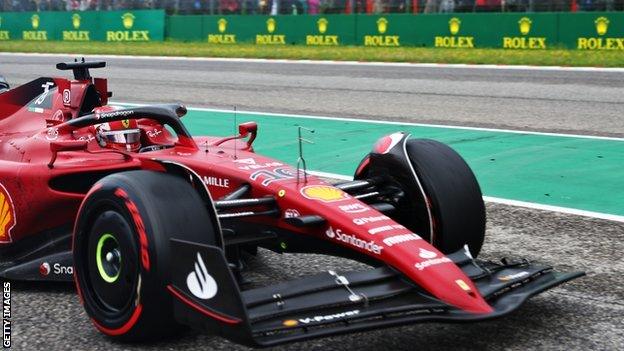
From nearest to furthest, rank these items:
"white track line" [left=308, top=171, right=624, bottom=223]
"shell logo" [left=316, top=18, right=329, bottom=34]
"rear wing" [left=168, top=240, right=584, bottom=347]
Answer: "rear wing" [left=168, top=240, right=584, bottom=347], "white track line" [left=308, top=171, right=624, bottom=223], "shell logo" [left=316, top=18, right=329, bottom=34]

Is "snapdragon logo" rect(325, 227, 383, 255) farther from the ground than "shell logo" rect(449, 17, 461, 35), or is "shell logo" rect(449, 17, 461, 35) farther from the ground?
"shell logo" rect(449, 17, 461, 35)

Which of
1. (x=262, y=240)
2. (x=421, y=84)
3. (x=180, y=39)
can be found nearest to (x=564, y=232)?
(x=262, y=240)

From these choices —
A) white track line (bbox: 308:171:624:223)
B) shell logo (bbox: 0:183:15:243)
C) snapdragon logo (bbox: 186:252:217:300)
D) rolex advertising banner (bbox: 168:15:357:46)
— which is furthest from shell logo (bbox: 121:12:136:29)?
snapdragon logo (bbox: 186:252:217:300)

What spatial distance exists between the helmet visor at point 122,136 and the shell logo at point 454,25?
1743 cm

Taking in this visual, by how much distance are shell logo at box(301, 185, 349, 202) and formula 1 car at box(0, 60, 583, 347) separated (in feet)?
0.04

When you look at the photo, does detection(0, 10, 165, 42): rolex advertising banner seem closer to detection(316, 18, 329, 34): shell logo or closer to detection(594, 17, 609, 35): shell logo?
detection(316, 18, 329, 34): shell logo

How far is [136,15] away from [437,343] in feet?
86.7

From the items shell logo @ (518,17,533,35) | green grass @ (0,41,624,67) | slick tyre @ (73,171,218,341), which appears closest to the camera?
slick tyre @ (73,171,218,341)

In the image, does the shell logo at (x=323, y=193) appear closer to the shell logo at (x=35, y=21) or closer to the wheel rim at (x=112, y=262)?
the wheel rim at (x=112, y=262)

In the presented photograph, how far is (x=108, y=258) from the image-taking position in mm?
4754

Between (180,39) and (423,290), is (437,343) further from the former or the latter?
(180,39)

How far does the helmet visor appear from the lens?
6180 millimetres

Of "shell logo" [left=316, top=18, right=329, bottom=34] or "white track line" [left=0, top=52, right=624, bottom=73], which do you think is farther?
"shell logo" [left=316, top=18, right=329, bottom=34]

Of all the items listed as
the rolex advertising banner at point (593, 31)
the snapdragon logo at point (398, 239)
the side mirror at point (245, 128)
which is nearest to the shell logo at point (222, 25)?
the rolex advertising banner at point (593, 31)
